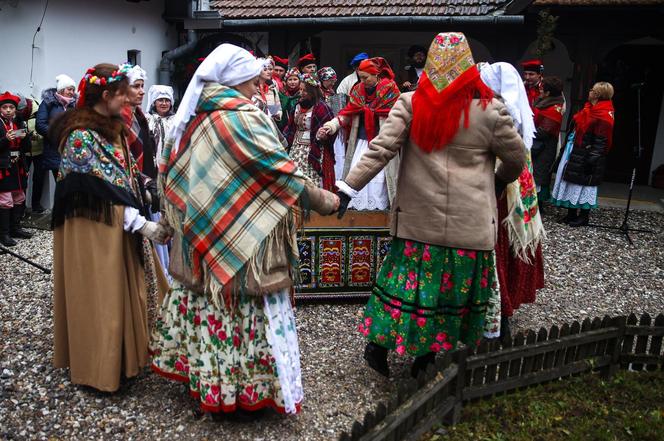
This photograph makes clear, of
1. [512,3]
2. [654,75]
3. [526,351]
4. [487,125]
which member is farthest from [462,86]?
[654,75]

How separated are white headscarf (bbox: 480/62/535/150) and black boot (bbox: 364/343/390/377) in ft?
4.93

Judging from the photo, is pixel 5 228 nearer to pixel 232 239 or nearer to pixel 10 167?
pixel 10 167

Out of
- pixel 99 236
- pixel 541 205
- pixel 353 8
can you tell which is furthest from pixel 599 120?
pixel 99 236

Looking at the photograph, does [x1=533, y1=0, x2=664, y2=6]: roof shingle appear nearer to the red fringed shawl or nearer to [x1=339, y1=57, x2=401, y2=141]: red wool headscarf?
A: [x1=339, y1=57, x2=401, y2=141]: red wool headscarf

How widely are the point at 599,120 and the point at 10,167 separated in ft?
21.8

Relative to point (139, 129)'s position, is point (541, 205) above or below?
below

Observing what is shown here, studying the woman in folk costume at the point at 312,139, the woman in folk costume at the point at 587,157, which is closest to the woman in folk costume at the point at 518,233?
the woman in folk costume at the point at 312,139

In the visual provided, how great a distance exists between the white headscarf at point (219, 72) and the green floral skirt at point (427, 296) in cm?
124

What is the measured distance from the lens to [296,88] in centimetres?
820

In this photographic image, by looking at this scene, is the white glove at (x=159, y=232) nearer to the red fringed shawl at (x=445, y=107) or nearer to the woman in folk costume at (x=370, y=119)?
the red fringed shawl at (x=445, y=107)

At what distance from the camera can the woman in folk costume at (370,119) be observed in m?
6.03

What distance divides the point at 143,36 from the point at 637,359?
367 inches

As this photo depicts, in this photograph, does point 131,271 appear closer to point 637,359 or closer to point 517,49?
point 637,359

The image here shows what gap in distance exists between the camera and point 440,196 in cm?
322
